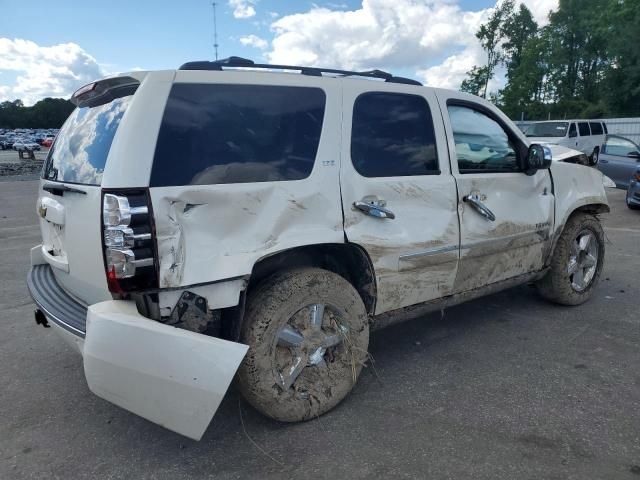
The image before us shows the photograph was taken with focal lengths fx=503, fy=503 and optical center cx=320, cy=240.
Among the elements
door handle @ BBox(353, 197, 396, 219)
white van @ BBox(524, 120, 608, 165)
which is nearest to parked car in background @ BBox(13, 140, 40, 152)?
white van @ BBox(524, 120, 608, 165)

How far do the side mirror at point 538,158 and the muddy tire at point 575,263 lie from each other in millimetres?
909

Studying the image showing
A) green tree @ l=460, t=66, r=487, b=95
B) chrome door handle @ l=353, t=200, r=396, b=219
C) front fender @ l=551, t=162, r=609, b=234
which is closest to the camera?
chrome door handle @ l=353, t=200, r=396, b=219

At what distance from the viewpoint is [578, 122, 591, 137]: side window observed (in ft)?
59.0

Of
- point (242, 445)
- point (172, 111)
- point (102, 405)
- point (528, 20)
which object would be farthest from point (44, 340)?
point (528, 20)

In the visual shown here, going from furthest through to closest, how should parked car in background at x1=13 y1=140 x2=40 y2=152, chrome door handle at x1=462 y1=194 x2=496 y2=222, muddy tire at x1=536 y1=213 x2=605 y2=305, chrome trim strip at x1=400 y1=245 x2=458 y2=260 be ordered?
1. parked car in background at x1=13 y1=140 x2=40 y2=152
2. muddy tire at x1=536 y1=213 x2=605 y2=305
3. chrome door handle at x1=462 y1=194 x2=496 y2=222
4. chrome trim strip at x1=400 y1=245 x2=458 y2=260

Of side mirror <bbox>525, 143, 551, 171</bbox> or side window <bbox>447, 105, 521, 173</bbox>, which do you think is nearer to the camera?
side window <bbox>447, 105, 521, 173</bbox>

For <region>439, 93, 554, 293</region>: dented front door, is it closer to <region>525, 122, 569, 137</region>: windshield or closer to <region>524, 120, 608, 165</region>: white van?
<region>524, 120, 608, 165</region>: white van

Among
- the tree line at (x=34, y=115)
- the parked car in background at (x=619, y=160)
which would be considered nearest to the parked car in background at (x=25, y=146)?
the parked car in background at (x=619, y=160)

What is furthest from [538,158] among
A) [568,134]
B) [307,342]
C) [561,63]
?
[561,63]

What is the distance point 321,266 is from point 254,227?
712 mm

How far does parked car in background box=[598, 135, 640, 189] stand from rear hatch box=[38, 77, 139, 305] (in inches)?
477

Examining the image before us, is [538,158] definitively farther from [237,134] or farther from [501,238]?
[237,134]

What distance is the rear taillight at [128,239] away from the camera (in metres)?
2.35

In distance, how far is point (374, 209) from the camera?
310 centimetres
